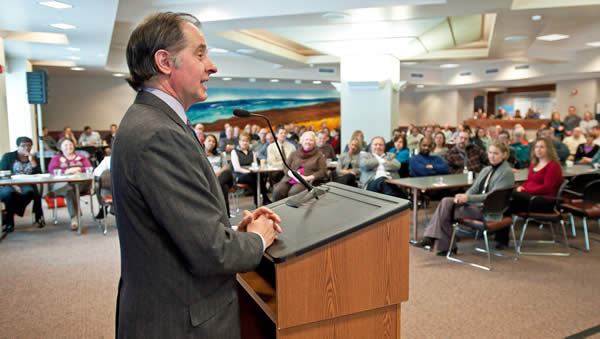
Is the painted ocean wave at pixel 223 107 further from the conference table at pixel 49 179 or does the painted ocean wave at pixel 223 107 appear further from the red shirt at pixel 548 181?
the red shirt at pixel 548 181

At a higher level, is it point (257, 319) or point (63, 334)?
point (257, 319)

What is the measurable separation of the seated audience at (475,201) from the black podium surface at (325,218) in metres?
3.24

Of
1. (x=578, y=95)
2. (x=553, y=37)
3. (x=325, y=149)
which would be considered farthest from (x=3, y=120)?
(x=578, y=95)

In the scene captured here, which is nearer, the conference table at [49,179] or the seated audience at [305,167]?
the conference table at [49,179]

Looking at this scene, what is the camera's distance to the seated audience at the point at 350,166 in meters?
6.72

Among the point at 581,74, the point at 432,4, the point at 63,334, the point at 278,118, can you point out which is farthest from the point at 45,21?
the point at 581,74

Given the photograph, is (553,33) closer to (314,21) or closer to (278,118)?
(314,21)

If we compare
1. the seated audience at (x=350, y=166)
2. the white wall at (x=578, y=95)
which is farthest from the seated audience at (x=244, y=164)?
the white wall at (x=578, y=95)

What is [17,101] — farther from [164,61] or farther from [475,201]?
[164,61]

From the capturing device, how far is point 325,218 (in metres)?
1.45

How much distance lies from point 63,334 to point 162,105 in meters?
2.68

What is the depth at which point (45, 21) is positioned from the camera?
6301 mm

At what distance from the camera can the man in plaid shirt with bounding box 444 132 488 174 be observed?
22.9 feet

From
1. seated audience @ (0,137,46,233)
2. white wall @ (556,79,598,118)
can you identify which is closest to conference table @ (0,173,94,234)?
seated audience @ (0,137,46,233)
